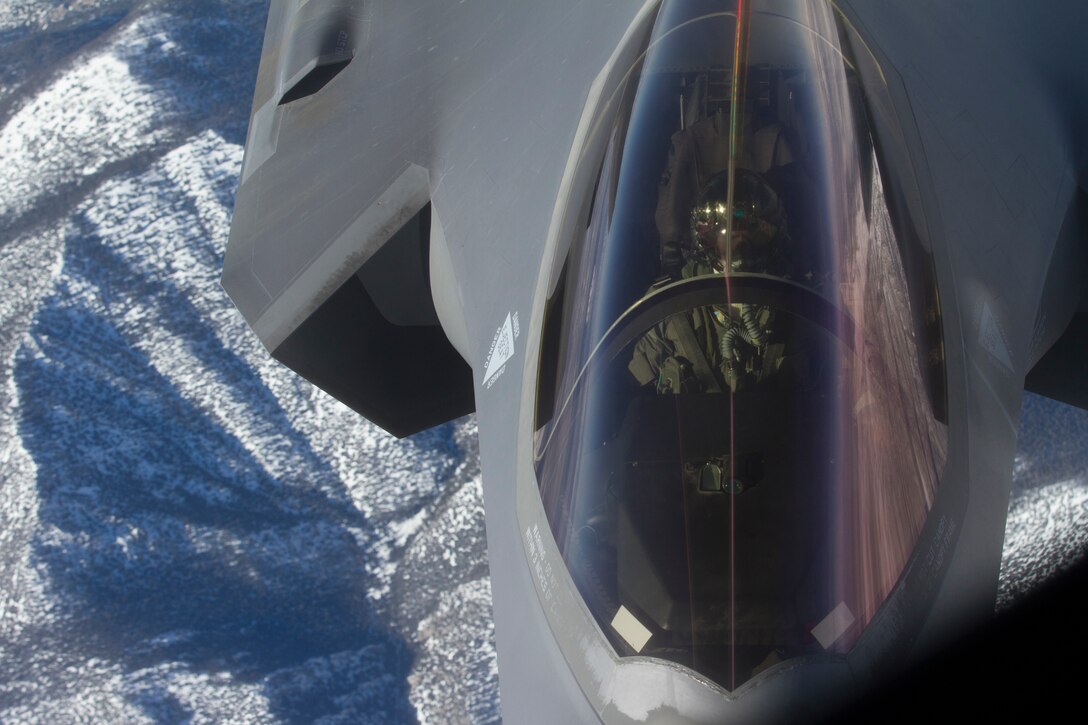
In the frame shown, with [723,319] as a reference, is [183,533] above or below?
below

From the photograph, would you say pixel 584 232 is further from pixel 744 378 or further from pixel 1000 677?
pixel 1000 677

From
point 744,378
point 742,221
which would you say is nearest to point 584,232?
point 742,221

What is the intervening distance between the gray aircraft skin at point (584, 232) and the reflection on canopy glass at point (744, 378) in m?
0.02

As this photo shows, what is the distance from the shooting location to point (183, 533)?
19.2 ft

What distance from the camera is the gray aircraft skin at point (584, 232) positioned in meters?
1.94

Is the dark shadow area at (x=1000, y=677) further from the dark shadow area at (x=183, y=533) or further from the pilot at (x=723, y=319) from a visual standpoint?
the dark shadow area at (x=183, y=533)

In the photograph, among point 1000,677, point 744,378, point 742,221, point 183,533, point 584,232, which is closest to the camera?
point 1000,677

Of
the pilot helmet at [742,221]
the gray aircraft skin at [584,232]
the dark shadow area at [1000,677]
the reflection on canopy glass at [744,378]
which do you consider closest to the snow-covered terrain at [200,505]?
the gray aircraft skin at [584,232]

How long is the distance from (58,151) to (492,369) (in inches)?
253

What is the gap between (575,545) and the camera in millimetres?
2029

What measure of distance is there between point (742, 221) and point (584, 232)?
0.47m

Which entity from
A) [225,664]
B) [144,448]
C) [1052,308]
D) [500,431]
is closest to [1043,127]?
[1052,308]

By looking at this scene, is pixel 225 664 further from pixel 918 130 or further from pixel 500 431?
pixel 918 130

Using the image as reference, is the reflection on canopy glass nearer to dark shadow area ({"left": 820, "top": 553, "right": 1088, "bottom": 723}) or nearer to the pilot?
the pilot
